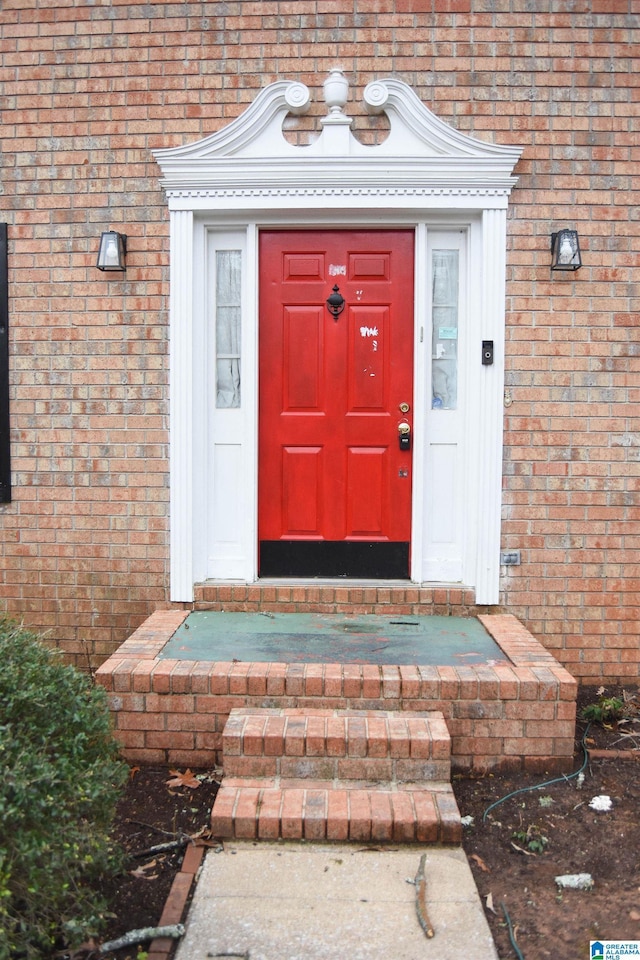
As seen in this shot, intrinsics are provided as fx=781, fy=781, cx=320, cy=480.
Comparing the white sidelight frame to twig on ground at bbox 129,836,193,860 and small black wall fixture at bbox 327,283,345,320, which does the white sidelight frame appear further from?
twig on ground at bbox 129,836,193,860

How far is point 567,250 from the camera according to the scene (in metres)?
4.51

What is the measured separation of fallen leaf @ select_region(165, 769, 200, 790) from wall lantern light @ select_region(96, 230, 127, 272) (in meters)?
2.88

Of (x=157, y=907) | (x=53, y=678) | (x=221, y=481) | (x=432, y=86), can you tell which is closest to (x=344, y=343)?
(x=221, y=481)

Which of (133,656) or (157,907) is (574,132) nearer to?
(133,656)

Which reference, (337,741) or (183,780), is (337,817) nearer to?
(337,741)

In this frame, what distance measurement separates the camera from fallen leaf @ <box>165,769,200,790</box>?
3.58 meters

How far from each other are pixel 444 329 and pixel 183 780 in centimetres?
296

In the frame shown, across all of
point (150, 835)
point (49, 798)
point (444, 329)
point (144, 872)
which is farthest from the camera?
point (444, 329)

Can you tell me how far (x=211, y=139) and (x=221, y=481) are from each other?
204 cm

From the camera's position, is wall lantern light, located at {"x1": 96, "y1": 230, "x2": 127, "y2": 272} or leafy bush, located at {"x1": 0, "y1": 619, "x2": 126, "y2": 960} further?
wall lantern light, located at {"x1": 96, "y1": 230, "x2": 127, "y2": 272}

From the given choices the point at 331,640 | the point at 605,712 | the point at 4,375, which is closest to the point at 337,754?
the point at 331,640

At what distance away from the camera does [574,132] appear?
4.60 meters

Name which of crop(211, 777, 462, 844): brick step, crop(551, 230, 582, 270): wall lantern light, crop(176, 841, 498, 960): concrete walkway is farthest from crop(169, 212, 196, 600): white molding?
crop(551, 230, 582, 270): wall lantern light

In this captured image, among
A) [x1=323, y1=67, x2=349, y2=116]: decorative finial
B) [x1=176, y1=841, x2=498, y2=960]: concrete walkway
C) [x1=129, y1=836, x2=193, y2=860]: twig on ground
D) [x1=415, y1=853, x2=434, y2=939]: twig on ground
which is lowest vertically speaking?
[x1=129, y1=836, x2=193, y2=860]: twig on ground
